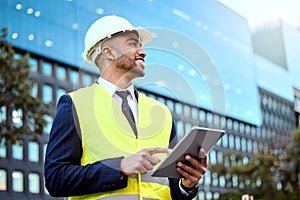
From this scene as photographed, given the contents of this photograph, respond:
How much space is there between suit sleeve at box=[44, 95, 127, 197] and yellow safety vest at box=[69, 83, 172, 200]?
0.07 ft

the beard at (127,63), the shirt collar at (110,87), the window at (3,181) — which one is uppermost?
the window at (3,181)

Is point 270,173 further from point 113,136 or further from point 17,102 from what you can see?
point 113,136

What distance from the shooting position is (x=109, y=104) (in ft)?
3.97

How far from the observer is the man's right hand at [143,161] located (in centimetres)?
110

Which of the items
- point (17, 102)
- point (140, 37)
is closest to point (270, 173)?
point (17, 102)

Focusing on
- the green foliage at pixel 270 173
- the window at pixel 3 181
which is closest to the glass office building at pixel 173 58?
the window at pixel 3 181

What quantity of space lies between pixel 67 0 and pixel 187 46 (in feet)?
14.2

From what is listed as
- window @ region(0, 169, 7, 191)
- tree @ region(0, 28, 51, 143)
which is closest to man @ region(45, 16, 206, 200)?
tree @ region(0, 28, 51, 143)

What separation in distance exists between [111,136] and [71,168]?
0.10m

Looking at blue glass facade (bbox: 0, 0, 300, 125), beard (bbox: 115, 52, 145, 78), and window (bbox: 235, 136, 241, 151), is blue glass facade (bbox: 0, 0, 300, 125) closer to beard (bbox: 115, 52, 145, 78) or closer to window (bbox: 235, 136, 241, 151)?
beard (bbox: 115, 52, 145, 78)

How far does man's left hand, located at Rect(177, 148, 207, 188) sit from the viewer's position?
1.12 m

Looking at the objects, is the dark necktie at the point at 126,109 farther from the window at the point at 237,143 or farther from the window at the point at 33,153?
the window at the point at 237,143

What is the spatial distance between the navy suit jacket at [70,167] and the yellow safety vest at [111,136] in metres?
0.02

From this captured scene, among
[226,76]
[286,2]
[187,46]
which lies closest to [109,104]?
[187,46]
